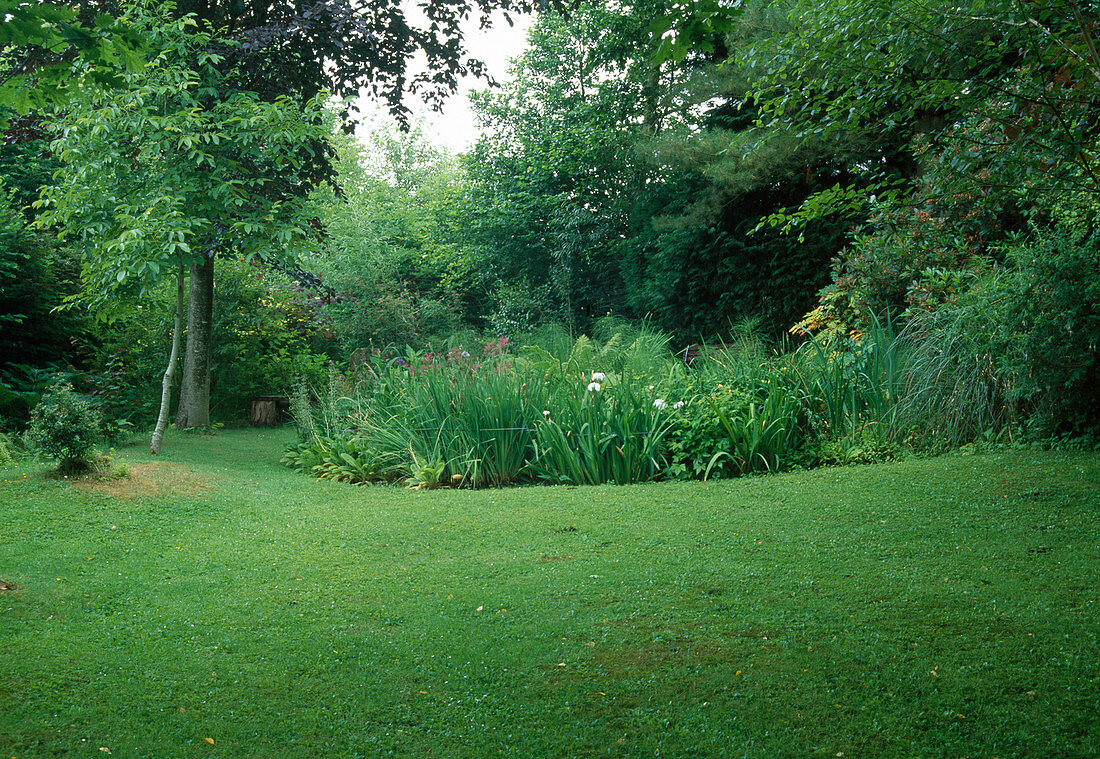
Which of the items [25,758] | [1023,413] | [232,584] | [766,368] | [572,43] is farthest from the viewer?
[572,43]

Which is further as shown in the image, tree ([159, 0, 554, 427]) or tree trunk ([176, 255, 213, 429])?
tree trunk ([176, 255, 213, 429])

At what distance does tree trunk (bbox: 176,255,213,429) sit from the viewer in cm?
920

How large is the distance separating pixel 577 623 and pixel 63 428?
3923 mm

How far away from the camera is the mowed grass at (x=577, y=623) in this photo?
2.14m

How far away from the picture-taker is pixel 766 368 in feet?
21.3

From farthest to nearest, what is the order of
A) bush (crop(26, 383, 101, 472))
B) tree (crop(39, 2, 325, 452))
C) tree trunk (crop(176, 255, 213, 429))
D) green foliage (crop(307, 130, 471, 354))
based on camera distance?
green foliage (crop(307, 130, 471, 354)) < tree trunk (crop(176, 255, 213, 429)) < tree (crop(39, 2, 325, 452)) < bush (crop(26, 383, 101, 472))

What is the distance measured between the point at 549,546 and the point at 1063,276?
3.72m

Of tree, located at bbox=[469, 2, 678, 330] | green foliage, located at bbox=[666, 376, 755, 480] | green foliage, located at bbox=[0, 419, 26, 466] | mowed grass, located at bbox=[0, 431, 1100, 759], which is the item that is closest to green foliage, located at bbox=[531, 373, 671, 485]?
green foliage, located at bbox=[666, 376, 755, 480]

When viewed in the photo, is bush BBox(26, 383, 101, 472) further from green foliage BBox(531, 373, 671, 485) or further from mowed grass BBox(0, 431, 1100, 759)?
green foliage BBox(531, 373, 671, 485)

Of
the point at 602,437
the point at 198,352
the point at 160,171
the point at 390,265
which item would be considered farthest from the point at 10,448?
the point at 390,265

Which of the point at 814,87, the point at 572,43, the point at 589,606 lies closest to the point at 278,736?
the point at 589,606

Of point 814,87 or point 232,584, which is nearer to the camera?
point 232,584

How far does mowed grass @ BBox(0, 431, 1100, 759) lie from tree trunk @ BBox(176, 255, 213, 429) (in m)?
4.63

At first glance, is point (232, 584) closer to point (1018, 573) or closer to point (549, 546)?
point (549, 546)
